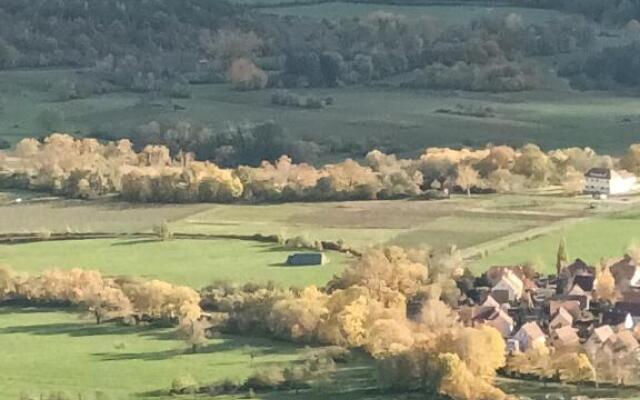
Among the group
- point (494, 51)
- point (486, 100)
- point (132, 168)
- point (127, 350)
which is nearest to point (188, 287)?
point (127, 350)

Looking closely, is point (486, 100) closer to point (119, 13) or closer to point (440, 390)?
point (119, 13)

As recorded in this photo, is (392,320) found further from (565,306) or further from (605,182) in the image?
(605,182)

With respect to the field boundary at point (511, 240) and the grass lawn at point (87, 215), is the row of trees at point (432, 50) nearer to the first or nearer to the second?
the grass lawn at point (87, 215)

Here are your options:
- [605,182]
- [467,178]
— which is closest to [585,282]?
[605,182]

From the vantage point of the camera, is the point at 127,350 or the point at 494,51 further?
the point at 494,51

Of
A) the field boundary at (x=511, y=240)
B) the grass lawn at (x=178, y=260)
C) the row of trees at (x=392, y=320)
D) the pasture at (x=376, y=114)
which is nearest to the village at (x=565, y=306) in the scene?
the row of trees at (x=392, y=320)

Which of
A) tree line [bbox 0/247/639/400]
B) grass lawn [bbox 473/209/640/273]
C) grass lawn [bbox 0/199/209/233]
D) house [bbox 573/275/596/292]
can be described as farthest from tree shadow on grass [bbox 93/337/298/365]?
grass lawn [bbox 0/199/209/233]
